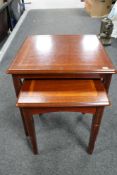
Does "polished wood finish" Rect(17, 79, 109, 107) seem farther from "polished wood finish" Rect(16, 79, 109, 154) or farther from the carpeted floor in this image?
the carpeted floor

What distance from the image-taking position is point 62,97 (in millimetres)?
922

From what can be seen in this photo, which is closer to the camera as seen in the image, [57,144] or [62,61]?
[62,61]

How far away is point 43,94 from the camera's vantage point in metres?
0.95

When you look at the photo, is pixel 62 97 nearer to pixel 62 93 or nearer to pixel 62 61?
pixel 62 93

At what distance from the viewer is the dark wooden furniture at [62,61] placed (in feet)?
3.13

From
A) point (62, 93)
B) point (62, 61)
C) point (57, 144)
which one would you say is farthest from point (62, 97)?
point (57, 144)

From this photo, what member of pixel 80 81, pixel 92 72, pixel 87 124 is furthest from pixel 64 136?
pixel 92 72

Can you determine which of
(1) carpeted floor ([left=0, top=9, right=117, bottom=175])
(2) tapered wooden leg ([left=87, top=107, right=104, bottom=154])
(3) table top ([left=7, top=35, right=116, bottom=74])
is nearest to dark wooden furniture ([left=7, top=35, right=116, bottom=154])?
(3) table top ([left=7, top=35, right=116, bottom=74])

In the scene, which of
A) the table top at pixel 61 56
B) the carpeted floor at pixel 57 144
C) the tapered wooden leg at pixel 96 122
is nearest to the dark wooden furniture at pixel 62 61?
the table top at pixel 61 56

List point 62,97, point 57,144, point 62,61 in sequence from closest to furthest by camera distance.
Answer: point 62,97
point 62,61
point 57,144

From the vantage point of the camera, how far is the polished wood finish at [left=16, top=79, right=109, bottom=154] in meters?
0.89

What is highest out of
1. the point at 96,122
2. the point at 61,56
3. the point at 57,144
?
the point at 61,56

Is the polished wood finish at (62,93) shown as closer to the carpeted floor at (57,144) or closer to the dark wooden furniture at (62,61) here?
the dark wooden furniture at (62,61)

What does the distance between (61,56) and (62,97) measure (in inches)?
12.4
